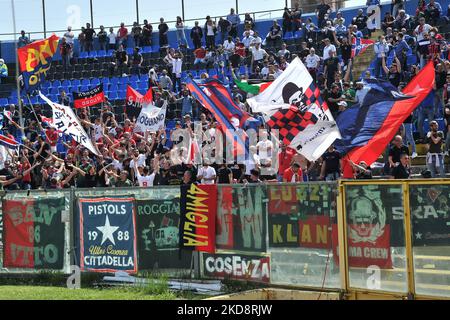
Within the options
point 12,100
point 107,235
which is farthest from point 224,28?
point 107,235

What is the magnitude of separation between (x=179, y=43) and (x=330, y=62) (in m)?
11.8

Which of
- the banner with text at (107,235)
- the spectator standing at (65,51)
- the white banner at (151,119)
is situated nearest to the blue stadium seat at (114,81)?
the spectator standing at (65,51)

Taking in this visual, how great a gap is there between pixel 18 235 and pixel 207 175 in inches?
152

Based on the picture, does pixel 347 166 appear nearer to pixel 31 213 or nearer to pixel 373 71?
pixel 31 213

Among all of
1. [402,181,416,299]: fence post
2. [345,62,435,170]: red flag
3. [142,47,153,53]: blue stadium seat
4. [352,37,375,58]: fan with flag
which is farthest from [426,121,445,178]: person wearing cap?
[142,47,153,53]: blue stadium seat

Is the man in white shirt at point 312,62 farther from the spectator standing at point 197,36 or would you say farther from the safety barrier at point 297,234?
the safety barrier at point 297,234

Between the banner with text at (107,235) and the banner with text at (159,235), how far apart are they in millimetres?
153

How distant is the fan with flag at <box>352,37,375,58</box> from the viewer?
79.3 ft

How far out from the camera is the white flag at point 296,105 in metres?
15.0

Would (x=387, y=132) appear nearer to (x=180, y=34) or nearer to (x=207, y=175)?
(x=207, y=175)

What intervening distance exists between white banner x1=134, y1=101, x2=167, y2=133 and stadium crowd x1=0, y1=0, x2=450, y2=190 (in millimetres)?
229

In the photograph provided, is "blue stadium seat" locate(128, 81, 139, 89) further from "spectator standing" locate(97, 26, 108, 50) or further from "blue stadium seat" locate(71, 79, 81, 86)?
"spectator standing" locate(97, 26, 108, 50)

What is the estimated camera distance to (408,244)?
34.1 ft
